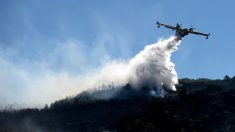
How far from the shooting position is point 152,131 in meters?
199

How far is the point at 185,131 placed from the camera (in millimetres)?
197000

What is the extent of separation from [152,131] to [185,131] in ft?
41.6
